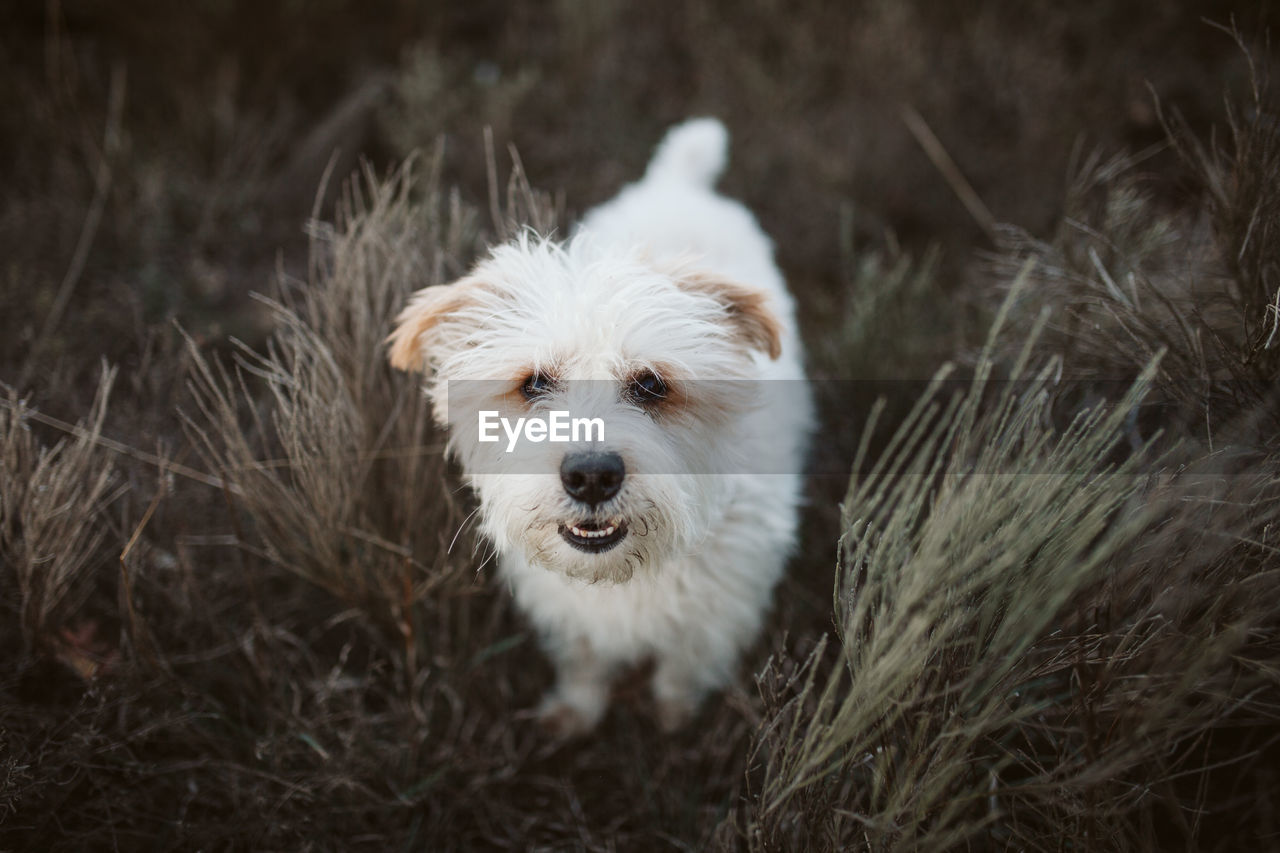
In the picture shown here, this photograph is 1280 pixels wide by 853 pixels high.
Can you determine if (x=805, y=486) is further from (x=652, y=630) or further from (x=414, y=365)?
(x=414, y=365)

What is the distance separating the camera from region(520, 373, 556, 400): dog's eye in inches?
78.5

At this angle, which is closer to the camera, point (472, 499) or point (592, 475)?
point (592, 475)

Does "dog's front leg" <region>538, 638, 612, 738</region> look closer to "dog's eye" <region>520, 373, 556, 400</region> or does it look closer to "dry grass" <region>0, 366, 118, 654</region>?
"dog's eye" <region>520, 373, 556, 400</region>

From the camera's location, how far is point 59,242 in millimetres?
3572

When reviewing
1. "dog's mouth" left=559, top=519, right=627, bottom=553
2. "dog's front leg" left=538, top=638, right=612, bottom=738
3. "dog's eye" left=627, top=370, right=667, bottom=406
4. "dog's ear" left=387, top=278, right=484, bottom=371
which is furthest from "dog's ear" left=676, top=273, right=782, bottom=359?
"dog's front leg" left=538, top=638, right=612, bottom=738

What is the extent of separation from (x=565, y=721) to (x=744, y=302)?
1.86 metres

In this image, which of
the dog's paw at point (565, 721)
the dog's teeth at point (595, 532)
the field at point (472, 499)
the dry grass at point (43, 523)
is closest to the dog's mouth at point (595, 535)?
the dog's teeth at point (595, 532)

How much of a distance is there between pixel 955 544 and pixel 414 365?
161 cm

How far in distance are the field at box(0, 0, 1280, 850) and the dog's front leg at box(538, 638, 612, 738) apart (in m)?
0.09

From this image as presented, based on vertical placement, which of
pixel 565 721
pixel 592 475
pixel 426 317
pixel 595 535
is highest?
pixel 426 317

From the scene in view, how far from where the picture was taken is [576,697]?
9.07 ft

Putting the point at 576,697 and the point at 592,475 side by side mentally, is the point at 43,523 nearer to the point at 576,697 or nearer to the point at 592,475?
the point at 592,475

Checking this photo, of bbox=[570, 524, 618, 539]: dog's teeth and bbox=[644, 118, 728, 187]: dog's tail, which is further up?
bbox=[644, 118, 728, 187]: dog's tail

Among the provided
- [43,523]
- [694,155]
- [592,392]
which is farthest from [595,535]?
[694,155]
